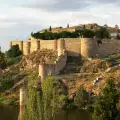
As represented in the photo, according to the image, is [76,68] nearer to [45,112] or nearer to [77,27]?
[77,27]

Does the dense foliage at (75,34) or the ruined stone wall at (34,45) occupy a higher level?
the dense foliage at (75,34)

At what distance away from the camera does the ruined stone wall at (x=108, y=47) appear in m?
56.3

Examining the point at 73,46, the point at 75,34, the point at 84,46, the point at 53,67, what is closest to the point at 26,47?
the point at 75,34

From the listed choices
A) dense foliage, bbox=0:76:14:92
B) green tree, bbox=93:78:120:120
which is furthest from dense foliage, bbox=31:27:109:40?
green tree, bbox=93:78:120:120

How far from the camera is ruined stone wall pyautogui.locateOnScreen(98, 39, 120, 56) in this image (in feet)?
185

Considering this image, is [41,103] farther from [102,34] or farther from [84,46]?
[102,34]

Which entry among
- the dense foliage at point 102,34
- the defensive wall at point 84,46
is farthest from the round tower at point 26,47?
the dense foliage at point 102,34

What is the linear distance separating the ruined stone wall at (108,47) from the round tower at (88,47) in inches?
43.3

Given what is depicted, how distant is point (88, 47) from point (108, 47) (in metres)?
3.34

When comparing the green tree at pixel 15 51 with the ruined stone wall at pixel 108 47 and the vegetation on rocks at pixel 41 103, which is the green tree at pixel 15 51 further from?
the vegetation on rocks at pixel 41 103

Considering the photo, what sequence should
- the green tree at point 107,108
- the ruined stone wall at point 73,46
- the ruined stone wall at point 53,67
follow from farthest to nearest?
the ruined stone wall at point 73,46
the ruined stone wall at point 53,67
the green tree at point 107,108

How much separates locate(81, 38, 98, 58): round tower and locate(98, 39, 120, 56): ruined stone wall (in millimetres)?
1101

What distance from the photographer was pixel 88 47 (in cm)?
5481

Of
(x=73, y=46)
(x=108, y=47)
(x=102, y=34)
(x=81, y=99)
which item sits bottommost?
(x=81, y=99)
